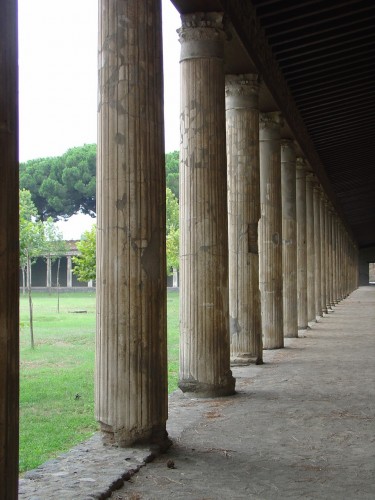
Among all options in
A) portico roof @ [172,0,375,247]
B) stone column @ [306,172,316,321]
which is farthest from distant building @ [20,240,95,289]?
portico roof @ [172,0,375,247]

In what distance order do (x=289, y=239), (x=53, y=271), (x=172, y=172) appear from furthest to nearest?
1. (x=53, y=271)
2. (x=172, y=172)
3. (x=289, y=239)

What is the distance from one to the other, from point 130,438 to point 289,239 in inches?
448

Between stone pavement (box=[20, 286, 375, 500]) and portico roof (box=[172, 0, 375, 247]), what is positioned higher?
portico roof (box=[172, 0, 375, 247])

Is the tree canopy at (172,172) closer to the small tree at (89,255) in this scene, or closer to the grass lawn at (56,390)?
the small tree at (89,255)

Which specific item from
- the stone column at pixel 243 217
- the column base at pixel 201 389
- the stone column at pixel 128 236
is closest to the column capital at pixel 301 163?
the stone column at pixel 243 217

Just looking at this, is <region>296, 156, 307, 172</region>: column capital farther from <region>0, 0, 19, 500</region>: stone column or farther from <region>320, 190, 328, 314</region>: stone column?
<region>0, 0, 19, 500</region>: stone column

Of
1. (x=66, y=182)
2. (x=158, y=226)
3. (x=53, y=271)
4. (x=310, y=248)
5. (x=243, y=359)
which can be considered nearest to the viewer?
(x=158, y=226)

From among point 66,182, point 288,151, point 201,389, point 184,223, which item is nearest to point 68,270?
point 66,182

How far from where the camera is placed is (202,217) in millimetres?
8461

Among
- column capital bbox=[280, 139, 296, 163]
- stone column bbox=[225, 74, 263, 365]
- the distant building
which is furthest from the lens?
the distant building

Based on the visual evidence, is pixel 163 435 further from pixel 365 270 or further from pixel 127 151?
pixel 365 270

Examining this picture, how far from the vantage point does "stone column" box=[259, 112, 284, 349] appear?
46.2ft

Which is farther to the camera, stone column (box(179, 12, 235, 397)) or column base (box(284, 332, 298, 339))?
column base (box(284, 332, 298, 339))

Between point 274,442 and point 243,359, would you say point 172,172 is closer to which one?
point 243,359
